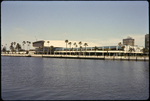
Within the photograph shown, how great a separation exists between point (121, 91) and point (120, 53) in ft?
508

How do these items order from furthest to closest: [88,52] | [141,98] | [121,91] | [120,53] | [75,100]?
1. [88,52]
2. [120,53]
3. [121,91]
4. [141,98]
5. [75,100]

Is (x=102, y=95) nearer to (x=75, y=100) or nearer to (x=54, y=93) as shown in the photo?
(x=75, y=100)

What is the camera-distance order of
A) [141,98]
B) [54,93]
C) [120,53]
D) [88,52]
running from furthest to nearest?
[88,52] → [120,53] → [54,93] → [141,98]

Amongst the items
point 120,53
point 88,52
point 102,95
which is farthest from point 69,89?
point 88,52

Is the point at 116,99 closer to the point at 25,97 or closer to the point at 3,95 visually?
the point at 25,97

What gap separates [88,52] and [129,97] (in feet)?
563

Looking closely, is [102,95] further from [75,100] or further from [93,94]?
[75,100]

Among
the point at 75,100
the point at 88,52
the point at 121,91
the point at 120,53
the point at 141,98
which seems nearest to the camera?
the point at 75,100

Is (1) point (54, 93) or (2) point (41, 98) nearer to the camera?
(2) point (41, 98)

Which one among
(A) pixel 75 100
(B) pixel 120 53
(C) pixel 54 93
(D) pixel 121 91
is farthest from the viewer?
(B) pixel 120 53

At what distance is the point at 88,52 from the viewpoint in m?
195

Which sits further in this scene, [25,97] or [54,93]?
[54,93]

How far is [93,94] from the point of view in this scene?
24.4m

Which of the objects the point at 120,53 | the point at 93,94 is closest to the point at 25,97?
the point at 93,94
